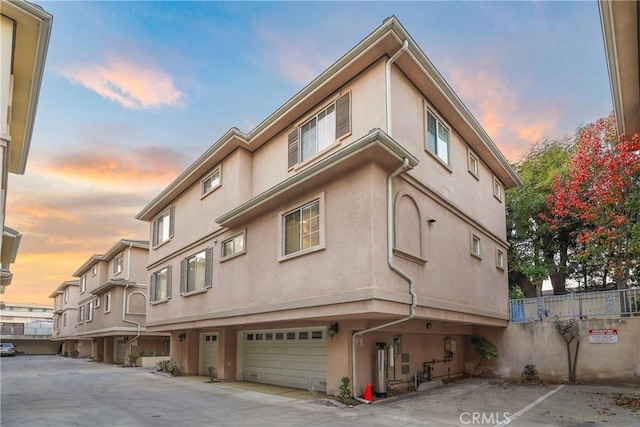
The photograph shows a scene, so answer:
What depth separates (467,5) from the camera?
12781 mm

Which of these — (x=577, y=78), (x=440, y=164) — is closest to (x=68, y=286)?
(x=440, y=164)

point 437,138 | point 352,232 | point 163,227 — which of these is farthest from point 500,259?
point 163,227

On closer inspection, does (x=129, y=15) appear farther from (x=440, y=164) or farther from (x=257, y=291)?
(x=440, y=164)

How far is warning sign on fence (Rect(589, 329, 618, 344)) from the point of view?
1388 cm

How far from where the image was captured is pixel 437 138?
1327cm

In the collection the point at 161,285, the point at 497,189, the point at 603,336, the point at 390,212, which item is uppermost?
the point at 497,189

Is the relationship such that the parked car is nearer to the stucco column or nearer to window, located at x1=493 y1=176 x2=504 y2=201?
the stucco column

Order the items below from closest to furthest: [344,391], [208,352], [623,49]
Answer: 1. [623,49]
2. [344,391]
3. [208,352]

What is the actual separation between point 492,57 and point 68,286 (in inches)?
1701

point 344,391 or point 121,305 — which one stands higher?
point 121,305

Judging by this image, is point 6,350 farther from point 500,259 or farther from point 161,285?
point 500,259

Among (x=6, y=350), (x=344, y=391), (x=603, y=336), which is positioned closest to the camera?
(x=344, y=391)

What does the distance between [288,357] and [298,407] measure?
3.82 m

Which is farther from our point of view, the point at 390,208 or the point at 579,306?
the point at 579,306
